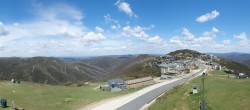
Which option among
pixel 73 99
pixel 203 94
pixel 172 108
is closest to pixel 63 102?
pixel 73 99

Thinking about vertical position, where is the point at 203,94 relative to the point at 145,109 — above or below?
above

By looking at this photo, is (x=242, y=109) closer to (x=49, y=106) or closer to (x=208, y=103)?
(x=208, y=103)

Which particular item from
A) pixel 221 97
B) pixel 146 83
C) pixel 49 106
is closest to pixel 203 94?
pixel 221 97

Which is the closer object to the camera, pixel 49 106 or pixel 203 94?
pixel 203 94

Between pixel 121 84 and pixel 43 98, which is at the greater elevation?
pixel 121 84

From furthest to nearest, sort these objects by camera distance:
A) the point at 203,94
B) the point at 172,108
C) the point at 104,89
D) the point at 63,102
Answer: the point at 104,89 → the point at 63,102 → the point at 203,94 → the point at 172,108

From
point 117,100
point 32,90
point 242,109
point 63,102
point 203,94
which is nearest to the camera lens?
point 242,109

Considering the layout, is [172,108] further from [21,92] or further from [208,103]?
[21,92]

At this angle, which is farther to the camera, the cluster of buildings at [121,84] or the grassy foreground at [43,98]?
the cluster of buildings at [121,84]

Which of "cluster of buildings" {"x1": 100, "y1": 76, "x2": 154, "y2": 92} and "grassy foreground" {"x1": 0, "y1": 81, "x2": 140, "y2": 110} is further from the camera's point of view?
"cluster of buildings" {"x1": 100, "y1": 76, "x2": 154, "y2": 92}

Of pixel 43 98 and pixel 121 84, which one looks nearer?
pixel 43 98
